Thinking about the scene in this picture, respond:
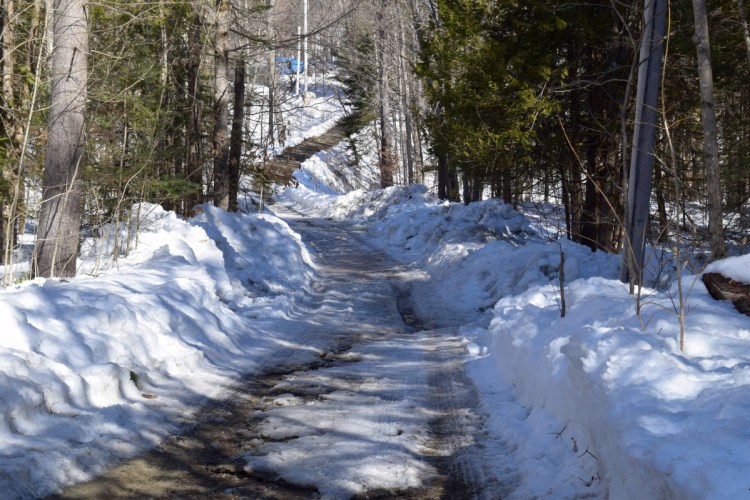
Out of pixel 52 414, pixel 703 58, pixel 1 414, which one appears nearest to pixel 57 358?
pixel 52 414

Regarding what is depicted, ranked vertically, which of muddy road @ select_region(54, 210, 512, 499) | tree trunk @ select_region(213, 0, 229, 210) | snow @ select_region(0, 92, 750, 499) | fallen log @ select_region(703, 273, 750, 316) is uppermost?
tree trunk @ select_region(213, 0, 229, 210)

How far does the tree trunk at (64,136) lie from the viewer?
27.3 ft

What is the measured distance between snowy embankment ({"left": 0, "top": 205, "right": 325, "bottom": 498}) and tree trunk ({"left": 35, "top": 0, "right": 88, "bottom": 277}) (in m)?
0.65

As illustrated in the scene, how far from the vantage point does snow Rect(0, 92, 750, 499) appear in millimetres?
3475

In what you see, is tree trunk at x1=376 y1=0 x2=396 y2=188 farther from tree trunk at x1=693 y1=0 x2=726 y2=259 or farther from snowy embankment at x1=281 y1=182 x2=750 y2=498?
snowy embankment at x1=281 y1=182 x2=750 y2=498

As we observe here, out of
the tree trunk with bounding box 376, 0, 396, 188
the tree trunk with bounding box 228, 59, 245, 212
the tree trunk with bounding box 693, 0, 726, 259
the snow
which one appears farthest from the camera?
the tree trunk with bounding box 376, 0, 396, 188

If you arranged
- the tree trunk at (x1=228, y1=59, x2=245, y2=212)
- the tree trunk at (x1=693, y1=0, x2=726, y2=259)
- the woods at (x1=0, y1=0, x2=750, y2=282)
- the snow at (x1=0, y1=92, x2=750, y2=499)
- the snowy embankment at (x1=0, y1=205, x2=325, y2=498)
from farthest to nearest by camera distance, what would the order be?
the tree trunk at (x1=228, y1=59, x2=245, y2=212)
the woods at (x1=0, y1=0, x2=750, y2=282)
the tree trunk at (x1=693, y1=0, x2=726, y2=259)
the snowy embankment at (x1=0, y1=205, x2=325, y2=498)
the snow at (x1=0, y1=92, x2=750, y2=499)

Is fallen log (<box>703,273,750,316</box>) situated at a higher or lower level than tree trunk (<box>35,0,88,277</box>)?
lower

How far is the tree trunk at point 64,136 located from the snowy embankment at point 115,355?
2.14ft

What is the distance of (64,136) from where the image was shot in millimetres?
8445

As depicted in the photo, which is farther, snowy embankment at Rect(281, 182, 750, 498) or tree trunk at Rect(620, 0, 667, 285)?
tree trunk at Rect(620, 0, 667, 285)

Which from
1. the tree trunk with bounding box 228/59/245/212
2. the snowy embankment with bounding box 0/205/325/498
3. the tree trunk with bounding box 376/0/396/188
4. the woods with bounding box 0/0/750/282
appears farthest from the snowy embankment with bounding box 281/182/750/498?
the tree trunk with bounding box 376/0/396/188

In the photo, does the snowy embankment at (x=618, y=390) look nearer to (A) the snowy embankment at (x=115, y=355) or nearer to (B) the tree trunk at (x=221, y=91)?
(A) the snowy embankment at (x=115, y=355)

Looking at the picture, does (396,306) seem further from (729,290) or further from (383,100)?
(383,100)
